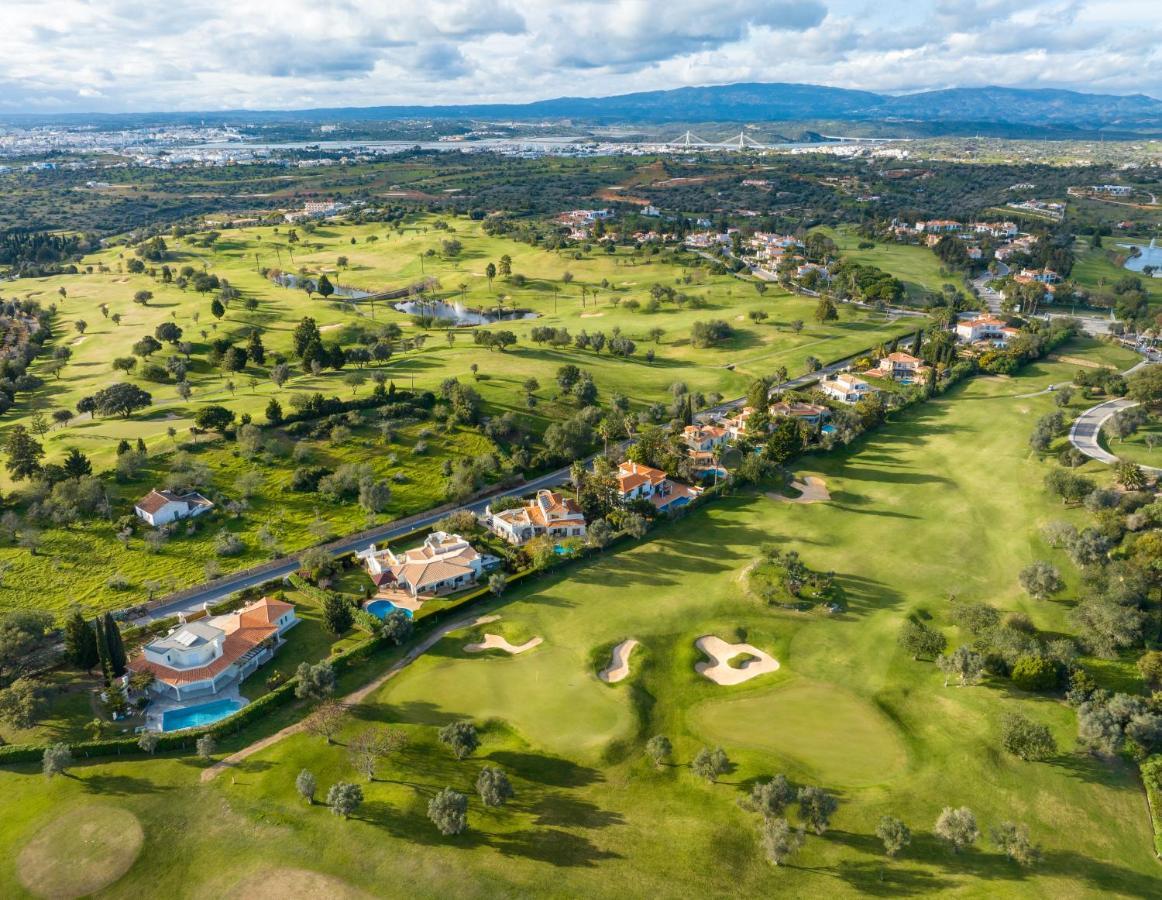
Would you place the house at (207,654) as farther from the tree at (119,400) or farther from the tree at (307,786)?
the tree at (119,400)

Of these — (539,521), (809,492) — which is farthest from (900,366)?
(539,521)

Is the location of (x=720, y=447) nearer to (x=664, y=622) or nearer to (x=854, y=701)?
(x=664, y=622)

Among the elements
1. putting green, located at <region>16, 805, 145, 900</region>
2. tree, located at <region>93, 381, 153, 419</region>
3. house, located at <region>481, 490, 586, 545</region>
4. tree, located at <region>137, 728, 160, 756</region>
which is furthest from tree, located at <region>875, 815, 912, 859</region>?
tree, located at <region>93, 381, 153, 419</region>

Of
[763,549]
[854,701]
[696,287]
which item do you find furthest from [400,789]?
[696,287]

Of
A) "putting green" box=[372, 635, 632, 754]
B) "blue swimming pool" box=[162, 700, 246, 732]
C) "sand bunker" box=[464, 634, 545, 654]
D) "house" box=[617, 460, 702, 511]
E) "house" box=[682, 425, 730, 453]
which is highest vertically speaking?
"house" box=[682, 425, 730, 453]

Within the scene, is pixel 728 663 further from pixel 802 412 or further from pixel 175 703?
pixel 802 412

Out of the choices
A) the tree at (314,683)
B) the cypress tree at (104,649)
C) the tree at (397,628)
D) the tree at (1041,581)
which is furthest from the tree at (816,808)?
the cypress tree at (104,649)

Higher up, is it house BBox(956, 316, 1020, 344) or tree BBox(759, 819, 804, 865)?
house BBox(956, 316, 1020, 344)

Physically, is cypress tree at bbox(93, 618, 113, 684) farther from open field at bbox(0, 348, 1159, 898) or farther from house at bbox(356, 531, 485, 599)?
house at bbox(356, 531, 485, 599)
